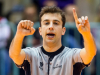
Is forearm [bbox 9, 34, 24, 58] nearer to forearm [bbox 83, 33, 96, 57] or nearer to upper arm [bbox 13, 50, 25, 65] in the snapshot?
upper arm [bbox 13, 50, 25, 65]

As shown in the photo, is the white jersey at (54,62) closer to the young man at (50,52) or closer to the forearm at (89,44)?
the young man at (50,52)

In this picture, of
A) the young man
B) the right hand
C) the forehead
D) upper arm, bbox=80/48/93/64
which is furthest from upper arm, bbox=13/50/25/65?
upper arm, bbox=80/48/93/64

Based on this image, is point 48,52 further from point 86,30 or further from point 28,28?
point 86,30

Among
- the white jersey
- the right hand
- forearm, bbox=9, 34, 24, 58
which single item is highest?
the right hand

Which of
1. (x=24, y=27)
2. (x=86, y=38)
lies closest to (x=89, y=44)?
(x=86, y=38)

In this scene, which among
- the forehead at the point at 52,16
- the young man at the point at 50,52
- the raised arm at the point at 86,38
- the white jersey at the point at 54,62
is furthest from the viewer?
the forehead at the point at 52,16

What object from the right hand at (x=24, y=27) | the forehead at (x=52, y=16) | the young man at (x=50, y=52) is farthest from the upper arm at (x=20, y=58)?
the forehead at (x=52, y=16)

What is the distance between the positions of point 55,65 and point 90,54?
1.66 ft

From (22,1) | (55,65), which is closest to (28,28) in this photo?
(55,65)

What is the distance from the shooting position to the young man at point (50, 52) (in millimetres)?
2612

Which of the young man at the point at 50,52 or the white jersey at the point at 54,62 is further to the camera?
the white jersey at the point at 54,62

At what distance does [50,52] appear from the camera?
2.89 meters

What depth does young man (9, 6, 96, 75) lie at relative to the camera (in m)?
2.61

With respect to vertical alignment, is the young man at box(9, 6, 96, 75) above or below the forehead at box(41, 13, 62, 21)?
below
